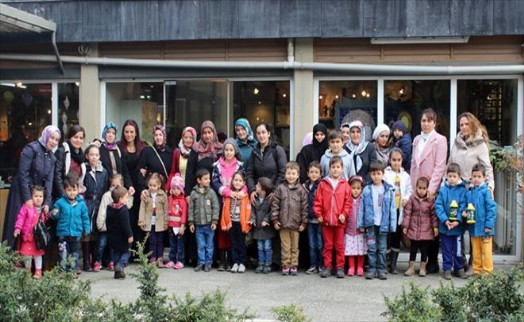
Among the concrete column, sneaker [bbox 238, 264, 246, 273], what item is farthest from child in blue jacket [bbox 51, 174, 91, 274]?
the concrete column

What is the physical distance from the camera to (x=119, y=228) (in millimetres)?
8867

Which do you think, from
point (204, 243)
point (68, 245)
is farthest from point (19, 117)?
point (204, 243)

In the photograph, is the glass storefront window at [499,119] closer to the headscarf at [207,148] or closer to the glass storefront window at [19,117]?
the headscarf at [207,148]

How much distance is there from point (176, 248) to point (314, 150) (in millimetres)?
2511

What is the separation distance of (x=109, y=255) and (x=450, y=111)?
5.70m

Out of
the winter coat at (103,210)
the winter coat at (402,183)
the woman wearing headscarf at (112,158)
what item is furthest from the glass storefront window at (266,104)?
the winter coat at (103,210)

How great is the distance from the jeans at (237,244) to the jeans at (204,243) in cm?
30

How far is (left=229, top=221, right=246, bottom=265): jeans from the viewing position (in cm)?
910

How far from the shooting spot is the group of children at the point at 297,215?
863 centimetres

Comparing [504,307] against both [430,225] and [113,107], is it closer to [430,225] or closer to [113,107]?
[430,225]

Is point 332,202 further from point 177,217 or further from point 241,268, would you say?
point 177,217

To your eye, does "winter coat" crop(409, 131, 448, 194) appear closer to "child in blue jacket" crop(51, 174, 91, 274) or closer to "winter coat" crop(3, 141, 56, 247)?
"child in blue jacket" crop(51, 174, 91, 274)

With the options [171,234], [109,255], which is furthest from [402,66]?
[109,255]

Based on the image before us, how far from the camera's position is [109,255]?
9422 mm
